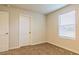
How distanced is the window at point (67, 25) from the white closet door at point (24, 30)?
83cm

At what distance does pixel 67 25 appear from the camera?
240 cm

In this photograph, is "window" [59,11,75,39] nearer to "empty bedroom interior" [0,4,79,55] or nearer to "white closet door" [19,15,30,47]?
"empty bedroom interior" [0,4,79,55]

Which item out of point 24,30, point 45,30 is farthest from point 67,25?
point 24,30

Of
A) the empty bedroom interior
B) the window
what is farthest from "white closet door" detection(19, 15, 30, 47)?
the window

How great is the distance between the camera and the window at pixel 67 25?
2374 mm

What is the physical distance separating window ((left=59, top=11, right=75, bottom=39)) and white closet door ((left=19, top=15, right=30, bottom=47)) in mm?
829

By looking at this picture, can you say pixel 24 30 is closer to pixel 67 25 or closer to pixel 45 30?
pixel 45 30

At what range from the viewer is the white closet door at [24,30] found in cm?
241

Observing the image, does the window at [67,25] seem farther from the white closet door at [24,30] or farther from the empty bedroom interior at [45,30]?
the white closet door at [24,30]

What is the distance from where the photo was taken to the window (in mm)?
2374

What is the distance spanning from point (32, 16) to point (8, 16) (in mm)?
813

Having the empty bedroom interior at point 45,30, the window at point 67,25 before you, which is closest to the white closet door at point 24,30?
the empty bedroom interior at point 45,30

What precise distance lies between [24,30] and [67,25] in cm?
109
